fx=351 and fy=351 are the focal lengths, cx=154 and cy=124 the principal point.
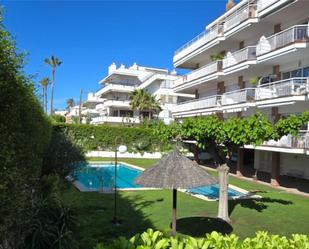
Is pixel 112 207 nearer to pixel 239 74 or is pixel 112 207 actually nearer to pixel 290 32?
pixel 290 32

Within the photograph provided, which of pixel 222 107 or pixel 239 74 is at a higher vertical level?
pixel 239 74

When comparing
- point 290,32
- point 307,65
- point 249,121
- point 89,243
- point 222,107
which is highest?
point 290,32

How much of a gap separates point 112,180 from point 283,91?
1151 cm

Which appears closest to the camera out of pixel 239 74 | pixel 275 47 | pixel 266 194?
pixel 266 194

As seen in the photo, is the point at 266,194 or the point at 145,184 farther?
the point at 266,194

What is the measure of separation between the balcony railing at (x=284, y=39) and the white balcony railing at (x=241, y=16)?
8.40 ft

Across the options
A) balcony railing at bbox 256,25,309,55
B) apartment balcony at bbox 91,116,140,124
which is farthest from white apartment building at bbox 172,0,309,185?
apartment balcony at bbox 91,116,140,124

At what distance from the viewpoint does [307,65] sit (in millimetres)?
20531

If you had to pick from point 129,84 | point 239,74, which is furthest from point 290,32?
point 129,84

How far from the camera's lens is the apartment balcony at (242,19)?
23531 millimetres

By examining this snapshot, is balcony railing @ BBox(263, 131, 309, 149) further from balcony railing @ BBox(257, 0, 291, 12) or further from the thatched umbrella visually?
the thatched umbrella

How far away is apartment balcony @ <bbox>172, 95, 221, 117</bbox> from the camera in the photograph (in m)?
28.5

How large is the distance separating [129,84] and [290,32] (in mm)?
47366

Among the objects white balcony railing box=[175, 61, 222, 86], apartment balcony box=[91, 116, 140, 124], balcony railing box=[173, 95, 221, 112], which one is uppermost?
white balcony railing box=[175, 61, 222, 86]
